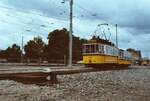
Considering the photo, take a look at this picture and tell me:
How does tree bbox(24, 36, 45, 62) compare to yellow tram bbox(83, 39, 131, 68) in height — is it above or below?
above

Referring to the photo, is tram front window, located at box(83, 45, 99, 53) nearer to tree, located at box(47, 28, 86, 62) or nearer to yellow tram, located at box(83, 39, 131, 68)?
yellow tram, located at box(83, 39, 131, 68)

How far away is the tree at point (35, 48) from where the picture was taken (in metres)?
91.5

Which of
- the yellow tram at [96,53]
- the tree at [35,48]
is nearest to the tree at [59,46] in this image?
the tree at [35,48]

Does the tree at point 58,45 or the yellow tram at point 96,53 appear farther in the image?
the tree at point 58,45

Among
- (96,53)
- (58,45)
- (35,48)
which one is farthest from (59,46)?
(96,53)

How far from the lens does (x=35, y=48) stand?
312 feet

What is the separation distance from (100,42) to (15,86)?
21.4m

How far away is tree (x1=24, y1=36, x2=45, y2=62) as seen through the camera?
3602 inches

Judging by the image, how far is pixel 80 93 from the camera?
1181 cm

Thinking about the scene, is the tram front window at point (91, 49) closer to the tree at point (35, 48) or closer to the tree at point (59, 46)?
the tree at point (59, 46)

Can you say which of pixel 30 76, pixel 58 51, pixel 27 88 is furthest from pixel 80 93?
pixel 58 51

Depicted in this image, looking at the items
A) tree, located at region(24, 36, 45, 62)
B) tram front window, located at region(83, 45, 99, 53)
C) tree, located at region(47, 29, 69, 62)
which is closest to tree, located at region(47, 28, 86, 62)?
tree, located at region(47, 29, 69, 62)

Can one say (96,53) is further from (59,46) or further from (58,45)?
(58,45)

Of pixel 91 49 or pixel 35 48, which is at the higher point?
pixel 35 48
